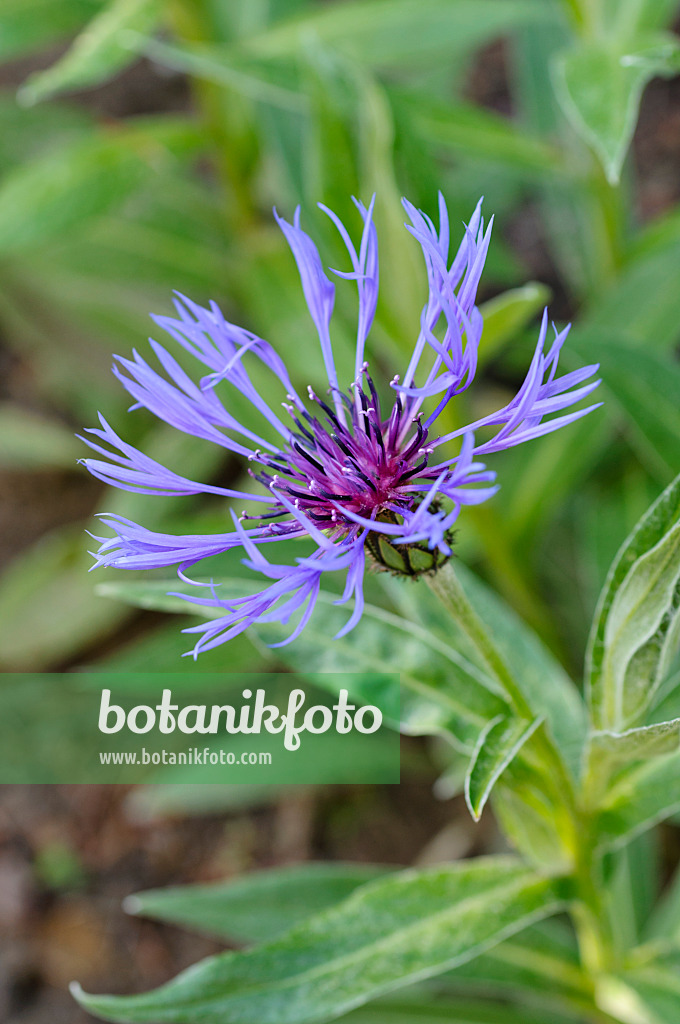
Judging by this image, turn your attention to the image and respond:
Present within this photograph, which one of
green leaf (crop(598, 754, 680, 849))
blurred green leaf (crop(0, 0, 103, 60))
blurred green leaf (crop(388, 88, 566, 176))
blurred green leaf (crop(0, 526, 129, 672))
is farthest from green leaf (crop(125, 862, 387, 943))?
blurred green leaf (crop(0, 0, 103, 60))

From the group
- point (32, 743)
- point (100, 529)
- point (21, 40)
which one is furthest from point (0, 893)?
point (21, 40)

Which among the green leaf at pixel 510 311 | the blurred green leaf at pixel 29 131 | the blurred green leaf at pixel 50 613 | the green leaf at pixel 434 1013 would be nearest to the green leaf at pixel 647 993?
the green leaf at pixel 434 1013

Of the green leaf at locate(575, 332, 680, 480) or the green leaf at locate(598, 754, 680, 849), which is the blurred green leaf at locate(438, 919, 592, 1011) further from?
the green leaf at locate(575, 332, 680, 480)

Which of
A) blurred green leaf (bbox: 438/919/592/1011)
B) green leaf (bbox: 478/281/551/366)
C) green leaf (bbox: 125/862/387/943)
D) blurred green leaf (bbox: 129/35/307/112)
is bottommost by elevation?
blurred green leaf (bbox: 438/919/592/1011)

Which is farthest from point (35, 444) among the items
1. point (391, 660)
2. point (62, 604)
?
point (391, 660)

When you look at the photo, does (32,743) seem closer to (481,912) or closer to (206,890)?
(206,890)

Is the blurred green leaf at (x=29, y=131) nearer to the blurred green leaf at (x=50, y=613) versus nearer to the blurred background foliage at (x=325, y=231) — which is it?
the blurred background foliage at (x=325, y=231)

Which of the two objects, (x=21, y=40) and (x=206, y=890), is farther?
(x=21, y=40)
